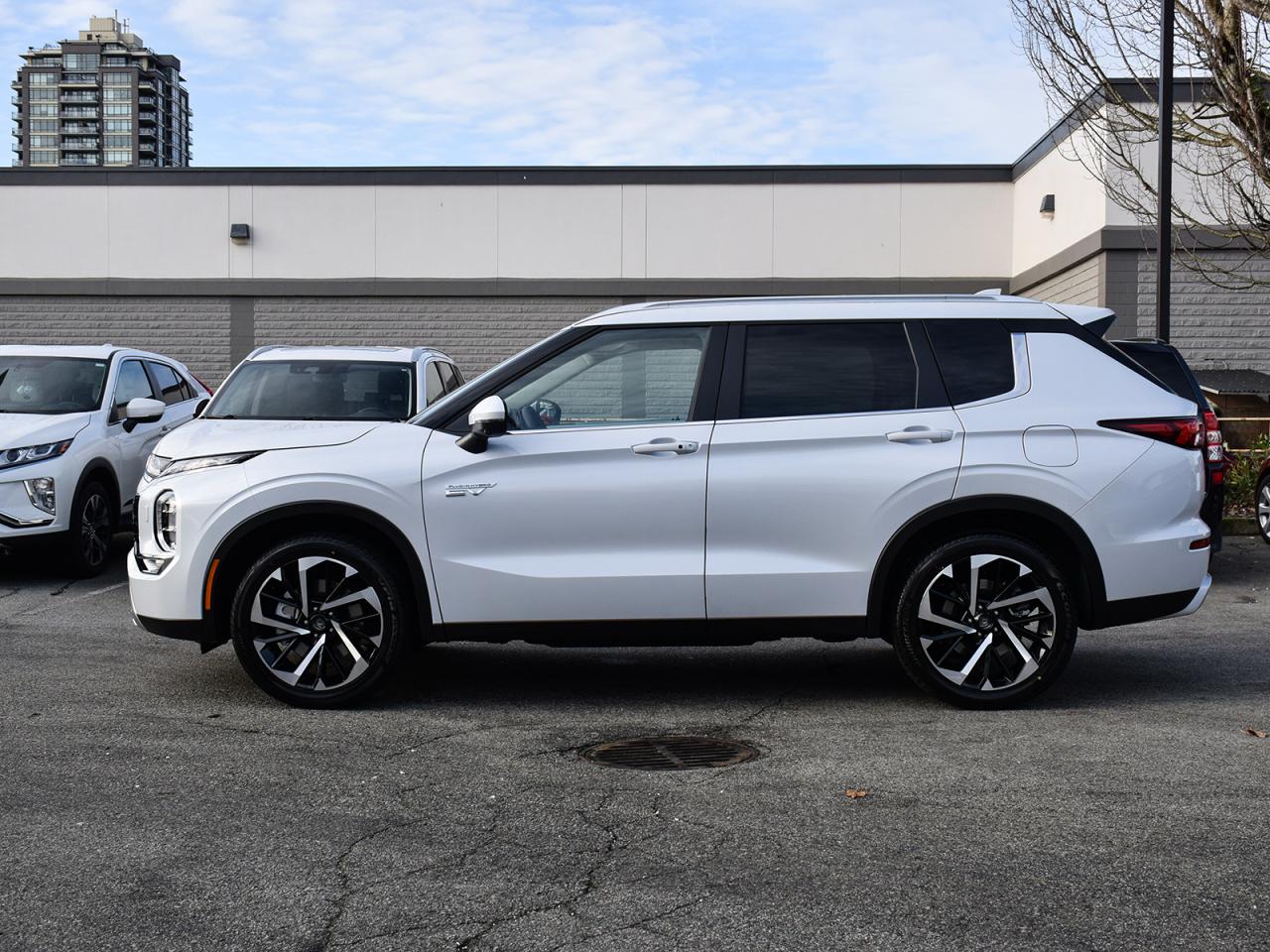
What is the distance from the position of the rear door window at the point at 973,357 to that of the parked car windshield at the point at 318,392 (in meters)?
5.37

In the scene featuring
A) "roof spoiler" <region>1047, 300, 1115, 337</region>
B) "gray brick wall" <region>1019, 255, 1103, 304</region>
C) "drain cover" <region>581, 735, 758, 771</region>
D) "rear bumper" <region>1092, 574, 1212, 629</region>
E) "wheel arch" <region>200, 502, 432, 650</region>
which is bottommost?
"drain cover" <region>581, 735, 758, 771</region>

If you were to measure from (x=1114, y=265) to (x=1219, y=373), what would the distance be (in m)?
2.02

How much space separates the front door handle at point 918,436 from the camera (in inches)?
247

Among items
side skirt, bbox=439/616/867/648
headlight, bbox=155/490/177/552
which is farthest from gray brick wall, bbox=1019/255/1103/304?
headlight, bbox=155/490/177/552

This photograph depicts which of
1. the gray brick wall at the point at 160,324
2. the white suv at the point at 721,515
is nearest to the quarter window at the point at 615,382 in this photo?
the white suv at the point at 721,515

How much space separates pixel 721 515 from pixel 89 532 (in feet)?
22.7

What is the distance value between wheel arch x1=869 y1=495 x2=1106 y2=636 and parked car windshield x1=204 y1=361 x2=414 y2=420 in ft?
17.7

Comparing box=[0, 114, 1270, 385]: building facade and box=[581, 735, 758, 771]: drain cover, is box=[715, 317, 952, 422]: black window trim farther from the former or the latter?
box=[0, 114, 1270, 385]: building facade

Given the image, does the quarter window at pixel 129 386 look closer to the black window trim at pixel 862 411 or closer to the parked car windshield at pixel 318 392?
the parked car windshield at pixel 318 392

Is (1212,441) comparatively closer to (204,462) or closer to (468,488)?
(468,488)

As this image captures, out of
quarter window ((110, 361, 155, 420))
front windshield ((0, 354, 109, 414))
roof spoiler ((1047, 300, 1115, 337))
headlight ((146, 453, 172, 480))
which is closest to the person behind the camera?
roof spoiler ((1047, 300, 1115, 337))

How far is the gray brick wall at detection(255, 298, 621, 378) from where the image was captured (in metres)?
23.2

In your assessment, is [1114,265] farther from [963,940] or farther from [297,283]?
[963,940]

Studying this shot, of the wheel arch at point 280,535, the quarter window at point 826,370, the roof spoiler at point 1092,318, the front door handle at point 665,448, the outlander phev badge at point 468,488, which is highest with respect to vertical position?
the roof spoiler at point 1092,318
